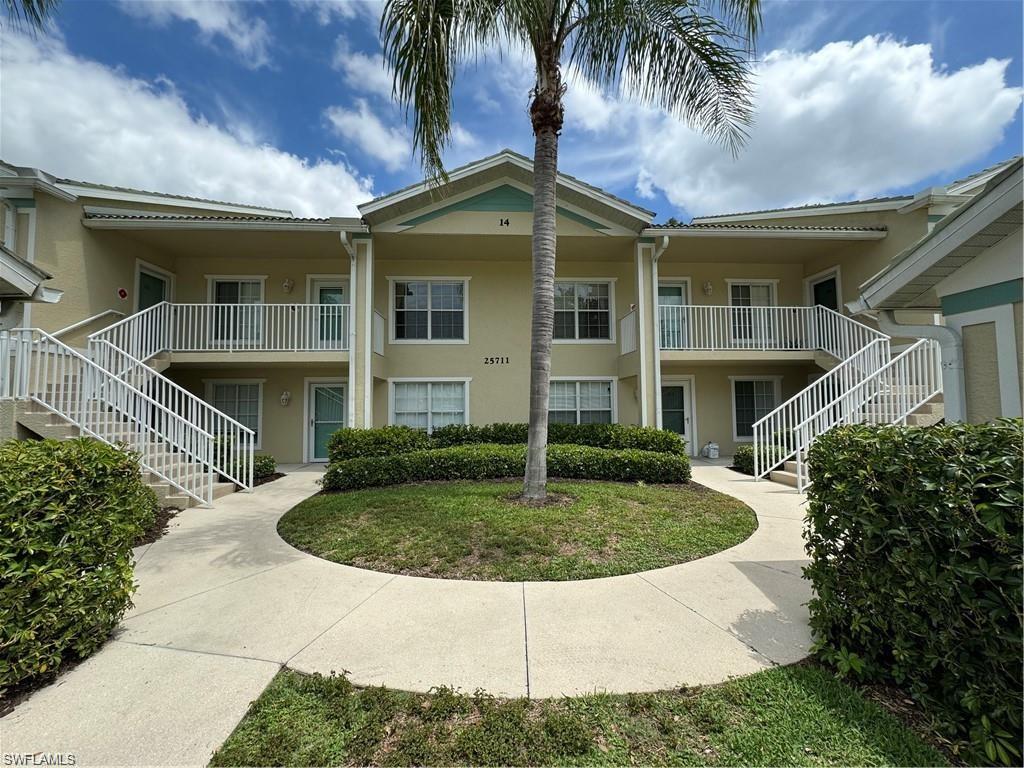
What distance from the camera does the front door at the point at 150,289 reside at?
11.6m

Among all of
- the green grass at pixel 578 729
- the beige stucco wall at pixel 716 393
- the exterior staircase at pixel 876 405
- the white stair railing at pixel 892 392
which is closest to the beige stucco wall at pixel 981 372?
the green grass at pixel 578 729

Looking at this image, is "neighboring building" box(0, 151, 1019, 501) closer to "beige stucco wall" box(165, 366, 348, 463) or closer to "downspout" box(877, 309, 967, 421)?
"beige stucco wall" box(165, 366, 348, 463)

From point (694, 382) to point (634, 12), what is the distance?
30.4ft

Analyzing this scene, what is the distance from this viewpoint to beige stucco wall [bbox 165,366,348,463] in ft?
40.8

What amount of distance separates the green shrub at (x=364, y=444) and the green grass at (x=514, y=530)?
1.51 m

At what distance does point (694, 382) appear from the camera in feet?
43.8

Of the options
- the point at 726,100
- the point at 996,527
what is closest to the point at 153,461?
the point at 996,527

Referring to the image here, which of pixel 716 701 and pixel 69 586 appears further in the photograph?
pixel 69 586

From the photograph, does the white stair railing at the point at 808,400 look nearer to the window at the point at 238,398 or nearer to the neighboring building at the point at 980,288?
the neighboring building at the point at 980,288

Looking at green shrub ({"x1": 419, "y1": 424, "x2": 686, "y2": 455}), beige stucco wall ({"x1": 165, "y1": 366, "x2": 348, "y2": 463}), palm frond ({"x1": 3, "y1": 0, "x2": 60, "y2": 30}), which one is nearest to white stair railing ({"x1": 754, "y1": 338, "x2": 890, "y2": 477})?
green shrub ({"x1": 419, "y1": 424, "x2": 686, "y2": 455})

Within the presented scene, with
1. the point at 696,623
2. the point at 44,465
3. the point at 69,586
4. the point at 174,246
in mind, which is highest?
the point at 174,246

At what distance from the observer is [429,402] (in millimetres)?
12617

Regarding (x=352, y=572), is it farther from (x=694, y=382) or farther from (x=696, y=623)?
(x=694, y=382)

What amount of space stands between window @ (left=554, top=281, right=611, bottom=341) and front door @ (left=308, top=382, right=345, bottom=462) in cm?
653
